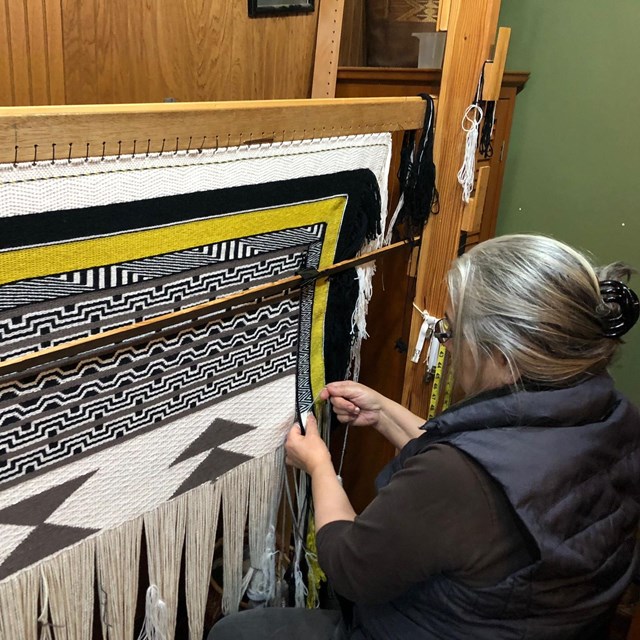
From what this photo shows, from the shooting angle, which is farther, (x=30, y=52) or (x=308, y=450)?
(x=308, y=450)

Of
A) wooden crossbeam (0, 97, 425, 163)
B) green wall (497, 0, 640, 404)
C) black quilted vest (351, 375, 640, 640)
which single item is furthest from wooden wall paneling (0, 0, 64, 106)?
green wall (497, 0, 640, 404)

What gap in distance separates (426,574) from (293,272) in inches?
19.2

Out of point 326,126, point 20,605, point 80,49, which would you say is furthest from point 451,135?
point 20,605

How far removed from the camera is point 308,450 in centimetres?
117

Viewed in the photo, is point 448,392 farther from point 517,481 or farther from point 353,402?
point 517,481

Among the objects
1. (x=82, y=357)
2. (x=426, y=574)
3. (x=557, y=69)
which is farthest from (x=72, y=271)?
(x=557, y=69)

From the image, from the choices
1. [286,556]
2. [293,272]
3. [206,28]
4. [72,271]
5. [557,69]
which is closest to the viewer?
[72,271]

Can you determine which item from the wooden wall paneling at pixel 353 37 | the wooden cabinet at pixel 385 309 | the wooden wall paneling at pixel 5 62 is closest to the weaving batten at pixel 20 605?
the wooden wall paneling at pixel 5 62

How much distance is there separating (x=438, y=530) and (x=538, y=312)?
11.9 inches

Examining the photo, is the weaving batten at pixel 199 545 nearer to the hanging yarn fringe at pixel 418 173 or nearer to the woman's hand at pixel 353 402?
the woman's hand at pixel 353 402

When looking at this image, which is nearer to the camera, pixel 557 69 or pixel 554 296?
pixel 554 296

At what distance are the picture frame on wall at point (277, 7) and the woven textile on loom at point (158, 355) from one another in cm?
38

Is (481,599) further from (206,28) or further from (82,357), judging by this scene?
(206,28)

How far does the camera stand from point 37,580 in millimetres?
933
